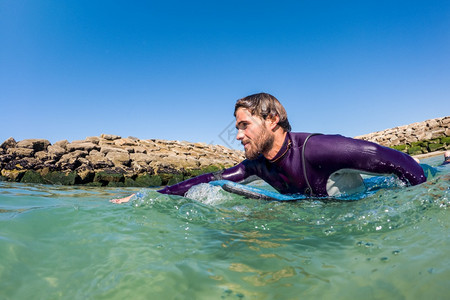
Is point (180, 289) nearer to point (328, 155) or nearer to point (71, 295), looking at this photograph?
point (71, 295)

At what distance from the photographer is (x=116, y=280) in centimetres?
145

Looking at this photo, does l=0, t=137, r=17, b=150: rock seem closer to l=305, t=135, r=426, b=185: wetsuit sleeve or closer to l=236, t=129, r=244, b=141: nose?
l=236, t=129, r=244, b=141: nose

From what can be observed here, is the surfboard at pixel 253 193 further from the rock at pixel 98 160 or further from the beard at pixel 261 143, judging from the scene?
the rock at pixel 98 160

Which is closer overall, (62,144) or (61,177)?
(61,177)

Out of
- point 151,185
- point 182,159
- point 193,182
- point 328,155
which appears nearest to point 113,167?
point 151,185

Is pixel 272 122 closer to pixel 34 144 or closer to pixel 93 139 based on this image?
pixel 34 144

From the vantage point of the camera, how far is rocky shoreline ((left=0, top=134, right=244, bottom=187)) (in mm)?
11062

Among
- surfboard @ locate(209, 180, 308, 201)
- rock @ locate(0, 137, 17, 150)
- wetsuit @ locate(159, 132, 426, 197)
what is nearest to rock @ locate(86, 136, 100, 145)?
rock @ locate(0, 137, 17, 150)

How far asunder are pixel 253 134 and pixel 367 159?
136 centimetres

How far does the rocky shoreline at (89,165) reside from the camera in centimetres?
1106

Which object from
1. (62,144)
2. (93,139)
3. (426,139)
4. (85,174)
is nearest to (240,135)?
(85,174)

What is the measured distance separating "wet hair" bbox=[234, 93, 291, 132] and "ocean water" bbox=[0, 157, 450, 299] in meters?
1.33

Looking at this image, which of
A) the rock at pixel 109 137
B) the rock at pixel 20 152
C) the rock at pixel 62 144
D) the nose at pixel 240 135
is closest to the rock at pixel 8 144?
the rock at pixel 20 152

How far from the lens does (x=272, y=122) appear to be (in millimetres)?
3580
